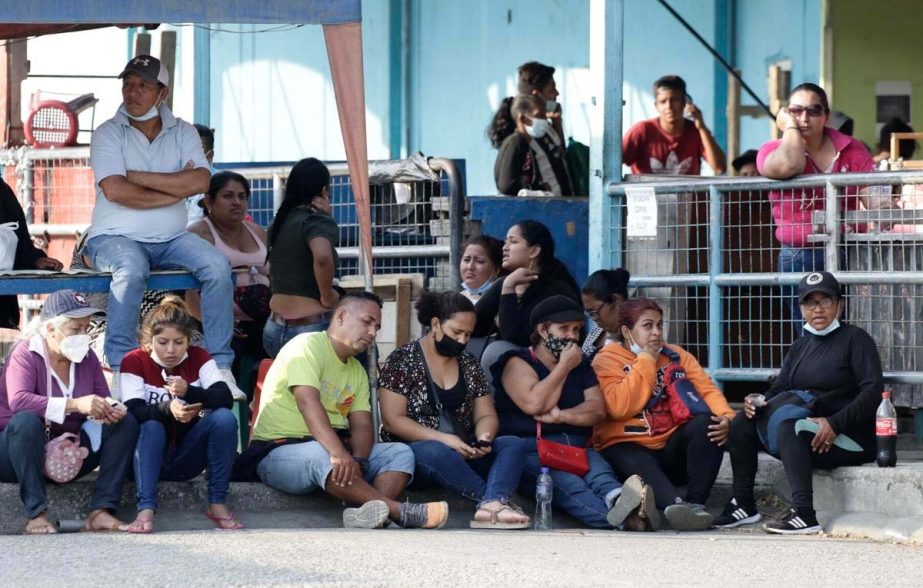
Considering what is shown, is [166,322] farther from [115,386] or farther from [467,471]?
[467,471]

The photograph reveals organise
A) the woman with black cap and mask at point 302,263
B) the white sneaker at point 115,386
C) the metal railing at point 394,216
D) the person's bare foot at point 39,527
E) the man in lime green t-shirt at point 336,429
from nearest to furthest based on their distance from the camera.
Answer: the person's bare foot at point 39,527, the white sneaker at point 115,386, the man in lime green t-shirt at point 336,429, the woman with black cap and mask at point 302,263, the metal railing at point 394,216

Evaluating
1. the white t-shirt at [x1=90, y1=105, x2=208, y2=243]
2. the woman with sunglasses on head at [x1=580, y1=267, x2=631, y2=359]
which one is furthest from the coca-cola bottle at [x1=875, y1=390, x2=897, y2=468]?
the white t-shirt at [x1=90, y1=105, x2=208, y2=243]

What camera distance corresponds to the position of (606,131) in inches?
410

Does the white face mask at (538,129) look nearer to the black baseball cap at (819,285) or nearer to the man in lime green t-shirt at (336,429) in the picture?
the black baseball cap at (819,285)

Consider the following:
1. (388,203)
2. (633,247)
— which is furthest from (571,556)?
(388,203)

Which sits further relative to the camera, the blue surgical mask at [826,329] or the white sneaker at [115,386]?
the blue surgical mask at [826,329]

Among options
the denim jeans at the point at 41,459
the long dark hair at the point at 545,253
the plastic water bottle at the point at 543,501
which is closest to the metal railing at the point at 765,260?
the long dark hair at the point at 545,253

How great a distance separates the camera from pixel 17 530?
7801 mm

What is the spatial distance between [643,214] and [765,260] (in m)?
0.77

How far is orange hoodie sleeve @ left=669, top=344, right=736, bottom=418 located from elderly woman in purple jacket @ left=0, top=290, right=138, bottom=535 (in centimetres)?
304

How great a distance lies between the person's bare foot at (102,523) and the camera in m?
7.71

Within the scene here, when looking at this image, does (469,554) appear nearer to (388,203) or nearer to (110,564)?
(110,564)

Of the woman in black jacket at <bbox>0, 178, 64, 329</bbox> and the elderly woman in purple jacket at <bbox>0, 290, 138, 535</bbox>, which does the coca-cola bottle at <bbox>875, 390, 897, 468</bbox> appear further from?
the woman in black jacket at <bbox>0, 178, 64, 329</bbox>

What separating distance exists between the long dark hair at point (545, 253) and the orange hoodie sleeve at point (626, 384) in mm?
742
